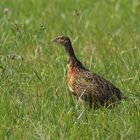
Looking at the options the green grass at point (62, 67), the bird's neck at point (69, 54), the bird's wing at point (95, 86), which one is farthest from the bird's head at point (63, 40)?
the bird's wing at point (95, 86)

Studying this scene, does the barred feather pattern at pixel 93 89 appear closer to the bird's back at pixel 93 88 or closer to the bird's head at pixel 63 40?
the bird's back at pixel 93 88

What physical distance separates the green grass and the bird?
11 centimetres

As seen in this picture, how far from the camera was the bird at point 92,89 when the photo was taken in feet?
26.6

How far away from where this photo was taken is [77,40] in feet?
34.7

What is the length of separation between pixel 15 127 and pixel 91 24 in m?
5.01

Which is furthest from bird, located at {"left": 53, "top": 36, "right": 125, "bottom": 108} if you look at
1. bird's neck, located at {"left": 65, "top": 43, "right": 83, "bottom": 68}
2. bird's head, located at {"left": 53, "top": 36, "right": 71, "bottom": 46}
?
bird's head, located at {"left": 53, "top": 36, "right": 71, "bottom": 46}

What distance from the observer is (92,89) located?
323 inches

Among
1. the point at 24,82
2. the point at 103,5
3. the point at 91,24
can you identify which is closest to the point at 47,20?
the point at 91,24

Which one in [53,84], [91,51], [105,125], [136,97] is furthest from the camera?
[91,51]

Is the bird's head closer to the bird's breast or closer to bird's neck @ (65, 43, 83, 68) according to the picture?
bird's neck @ (65, 43, 83, 68)

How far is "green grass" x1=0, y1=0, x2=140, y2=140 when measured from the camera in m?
7.24

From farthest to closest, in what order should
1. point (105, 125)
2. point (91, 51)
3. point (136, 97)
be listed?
point (91, 51)
point (136, 97)
point (105, 125)

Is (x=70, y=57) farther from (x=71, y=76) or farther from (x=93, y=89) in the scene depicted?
(x=93, y=89)

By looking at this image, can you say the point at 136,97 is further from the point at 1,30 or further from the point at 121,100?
the point at 1,30
